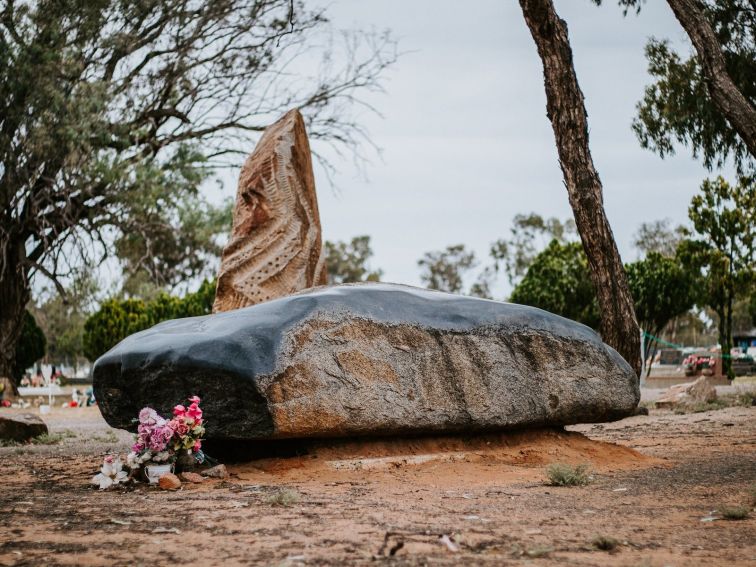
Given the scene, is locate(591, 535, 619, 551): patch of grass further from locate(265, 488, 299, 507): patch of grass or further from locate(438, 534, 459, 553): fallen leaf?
locate(265, 488, 299, 507): patch of grass

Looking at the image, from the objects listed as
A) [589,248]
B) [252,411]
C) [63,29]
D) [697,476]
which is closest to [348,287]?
[252,411]

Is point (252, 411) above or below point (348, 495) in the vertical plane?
above

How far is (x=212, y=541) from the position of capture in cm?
425

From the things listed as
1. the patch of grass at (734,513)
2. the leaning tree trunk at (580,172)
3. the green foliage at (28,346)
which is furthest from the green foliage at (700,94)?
the green foliage at (28,346)

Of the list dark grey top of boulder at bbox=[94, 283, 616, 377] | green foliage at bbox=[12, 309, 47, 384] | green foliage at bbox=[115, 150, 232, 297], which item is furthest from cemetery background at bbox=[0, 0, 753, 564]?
green foliage at bbox=[12, 309, 47, 384]

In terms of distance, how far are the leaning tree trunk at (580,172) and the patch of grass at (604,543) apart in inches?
319

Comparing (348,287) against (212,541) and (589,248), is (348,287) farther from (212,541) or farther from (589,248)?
(589,248)

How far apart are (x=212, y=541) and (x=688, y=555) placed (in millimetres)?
2242

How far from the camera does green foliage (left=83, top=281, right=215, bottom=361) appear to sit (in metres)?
30.0

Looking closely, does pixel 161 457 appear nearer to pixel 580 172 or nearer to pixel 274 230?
pixel 274 230

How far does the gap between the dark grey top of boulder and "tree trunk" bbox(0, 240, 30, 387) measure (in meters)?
15.5

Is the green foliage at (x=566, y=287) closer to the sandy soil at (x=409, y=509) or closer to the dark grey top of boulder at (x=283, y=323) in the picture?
the sandy soil at (x=409, y=509)

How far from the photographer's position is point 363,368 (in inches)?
278

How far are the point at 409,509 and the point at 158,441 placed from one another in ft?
7.13
